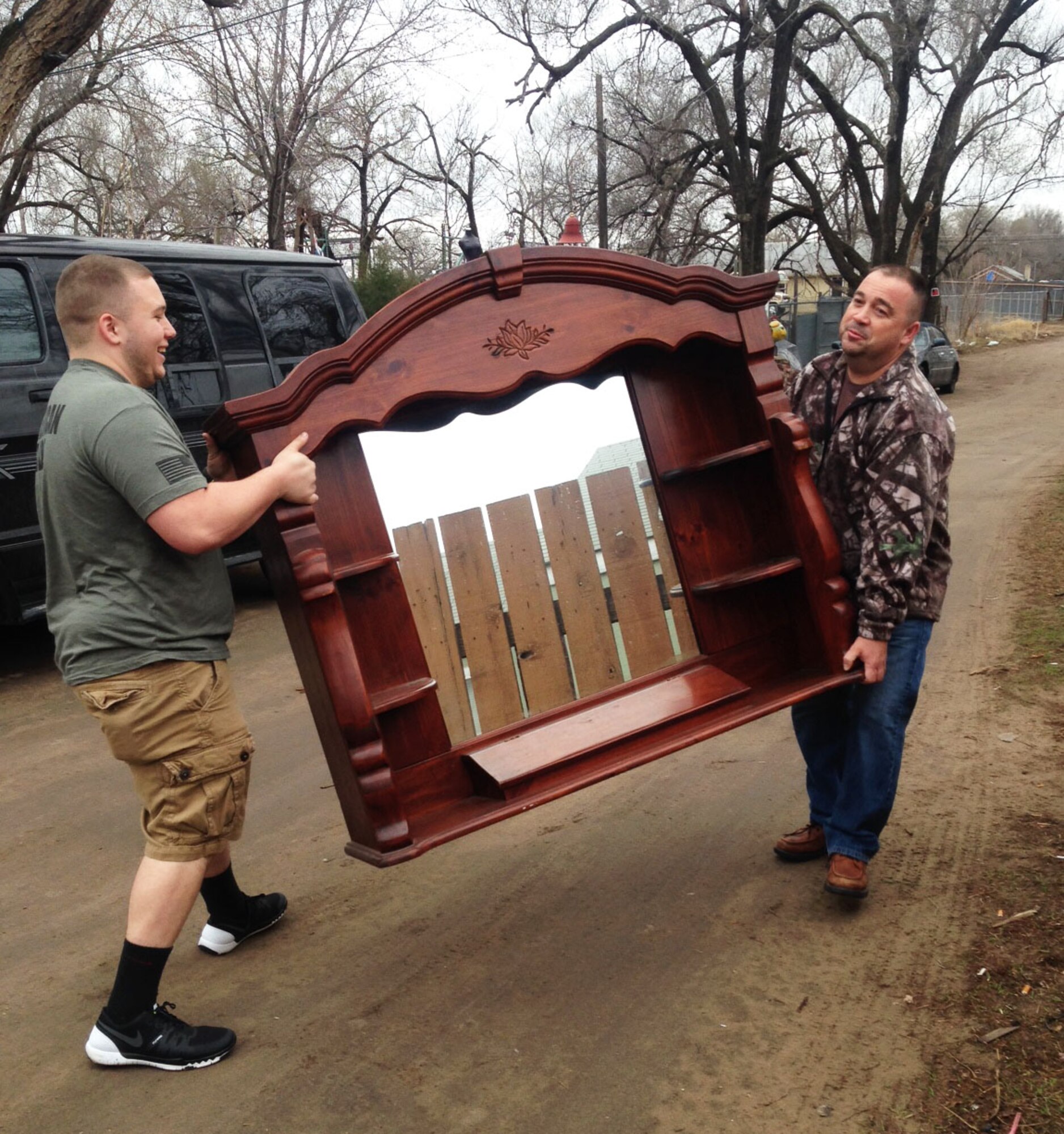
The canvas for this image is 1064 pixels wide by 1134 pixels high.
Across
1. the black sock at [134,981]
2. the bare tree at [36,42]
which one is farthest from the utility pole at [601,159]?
the black sock at [134,981]

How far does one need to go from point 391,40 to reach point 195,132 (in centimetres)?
349

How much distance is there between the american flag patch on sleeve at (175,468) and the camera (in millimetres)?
2598

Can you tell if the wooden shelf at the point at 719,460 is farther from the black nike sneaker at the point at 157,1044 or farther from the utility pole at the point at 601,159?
the utility pole at the point at 601,159

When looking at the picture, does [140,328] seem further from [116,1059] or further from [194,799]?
[116,1059]

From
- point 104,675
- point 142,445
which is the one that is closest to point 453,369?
point 142,445

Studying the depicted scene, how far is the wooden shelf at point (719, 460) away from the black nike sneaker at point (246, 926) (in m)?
1.84

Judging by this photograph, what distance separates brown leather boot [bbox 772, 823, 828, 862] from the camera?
3646 mm

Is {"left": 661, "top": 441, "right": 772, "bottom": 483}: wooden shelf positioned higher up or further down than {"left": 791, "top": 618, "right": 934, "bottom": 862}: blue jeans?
higher up

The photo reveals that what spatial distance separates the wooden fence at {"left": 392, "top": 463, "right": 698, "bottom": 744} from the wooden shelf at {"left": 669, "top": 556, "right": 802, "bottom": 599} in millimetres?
70

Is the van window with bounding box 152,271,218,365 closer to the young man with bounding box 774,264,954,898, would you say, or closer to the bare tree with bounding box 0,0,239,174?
the bare tree with bounding box 0,0,239,174

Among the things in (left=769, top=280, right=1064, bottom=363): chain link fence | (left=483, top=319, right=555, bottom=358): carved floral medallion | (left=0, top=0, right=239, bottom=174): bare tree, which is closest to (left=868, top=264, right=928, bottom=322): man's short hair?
(left=483, top=319, right=555, bottom=358): carved floral medallion

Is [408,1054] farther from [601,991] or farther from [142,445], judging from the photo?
[142,445]

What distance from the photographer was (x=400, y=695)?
9.89 ft

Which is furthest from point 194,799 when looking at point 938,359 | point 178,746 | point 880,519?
point 938,359
